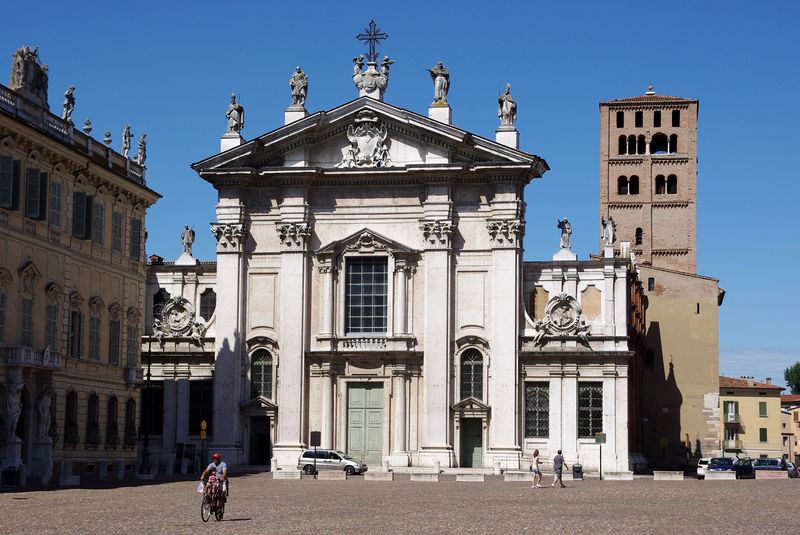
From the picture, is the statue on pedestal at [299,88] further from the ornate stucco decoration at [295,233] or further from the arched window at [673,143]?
the arched window at [673,143]

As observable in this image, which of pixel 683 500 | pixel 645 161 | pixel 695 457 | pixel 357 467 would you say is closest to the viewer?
pixel 683 500

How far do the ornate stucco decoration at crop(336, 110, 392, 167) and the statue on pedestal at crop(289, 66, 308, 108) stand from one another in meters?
3.06

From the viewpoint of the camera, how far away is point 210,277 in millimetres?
66188

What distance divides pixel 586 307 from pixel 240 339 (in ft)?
50.7

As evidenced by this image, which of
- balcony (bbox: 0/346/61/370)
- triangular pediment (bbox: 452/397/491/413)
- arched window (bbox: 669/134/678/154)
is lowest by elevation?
triangular pediment (bbox: 452/397/491/413)

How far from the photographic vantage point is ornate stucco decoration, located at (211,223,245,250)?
209 feet

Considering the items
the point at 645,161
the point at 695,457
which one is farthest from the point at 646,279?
the point at 645,161

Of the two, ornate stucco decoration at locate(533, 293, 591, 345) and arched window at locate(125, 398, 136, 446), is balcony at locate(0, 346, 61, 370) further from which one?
ornate stucco decoration at locate(533, 293, 591, 345)

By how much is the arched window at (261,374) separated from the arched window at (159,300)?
558 centimetres

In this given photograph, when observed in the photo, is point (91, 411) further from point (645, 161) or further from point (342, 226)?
point (645, 161)

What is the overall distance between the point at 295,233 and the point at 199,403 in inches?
353

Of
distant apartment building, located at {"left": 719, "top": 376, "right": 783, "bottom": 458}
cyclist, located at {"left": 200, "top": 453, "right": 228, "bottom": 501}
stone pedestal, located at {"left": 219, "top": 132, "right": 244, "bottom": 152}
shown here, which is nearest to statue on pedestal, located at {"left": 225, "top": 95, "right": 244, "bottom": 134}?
stone pedestal, located at {"left": 219, "top": 132, "right": 244, "bottom": 152}

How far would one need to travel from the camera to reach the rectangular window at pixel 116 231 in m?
54.3

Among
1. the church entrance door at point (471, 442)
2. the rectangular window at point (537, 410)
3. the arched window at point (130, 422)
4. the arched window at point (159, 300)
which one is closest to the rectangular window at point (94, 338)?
the arched window at point (130, 422)
